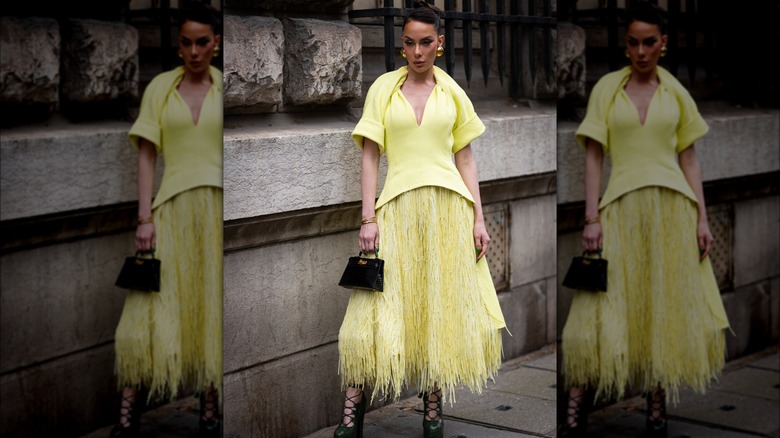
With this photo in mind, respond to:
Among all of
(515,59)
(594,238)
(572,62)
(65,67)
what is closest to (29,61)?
(65,67)

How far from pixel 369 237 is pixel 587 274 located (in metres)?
1.04

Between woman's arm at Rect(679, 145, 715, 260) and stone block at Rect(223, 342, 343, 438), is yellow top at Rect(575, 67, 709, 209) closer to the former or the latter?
woman's arm at Rect(679, 145, 715, 260)

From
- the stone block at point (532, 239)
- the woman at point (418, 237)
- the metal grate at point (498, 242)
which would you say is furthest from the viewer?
the stone block at point (532, 239)

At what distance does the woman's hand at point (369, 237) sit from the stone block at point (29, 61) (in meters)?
1.32

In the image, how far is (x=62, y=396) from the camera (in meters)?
2.21

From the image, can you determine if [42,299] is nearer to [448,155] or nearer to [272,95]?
[272,95]

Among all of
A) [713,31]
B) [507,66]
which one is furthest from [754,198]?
[507,66]

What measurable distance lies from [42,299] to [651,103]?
1456mm

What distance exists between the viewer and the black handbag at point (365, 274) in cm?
322

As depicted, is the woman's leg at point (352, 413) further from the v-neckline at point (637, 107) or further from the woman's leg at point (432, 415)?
the v-neckline at point (637, 107)

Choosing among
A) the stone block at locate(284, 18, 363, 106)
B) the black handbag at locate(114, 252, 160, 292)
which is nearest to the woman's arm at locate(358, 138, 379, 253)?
the stone block at locate(284, 18, 363, 106)

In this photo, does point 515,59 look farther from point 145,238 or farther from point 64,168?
point 64,168

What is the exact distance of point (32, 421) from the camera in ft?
7.14

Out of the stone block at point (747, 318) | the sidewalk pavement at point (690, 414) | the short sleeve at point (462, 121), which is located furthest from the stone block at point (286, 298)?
the stone block at point (747, 318)
